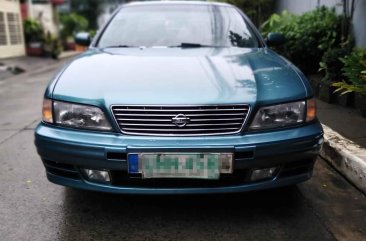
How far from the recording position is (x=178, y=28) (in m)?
3.76

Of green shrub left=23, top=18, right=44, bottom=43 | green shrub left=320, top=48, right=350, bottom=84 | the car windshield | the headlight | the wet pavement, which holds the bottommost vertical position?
green shrub left=23, top=18, right=44, bottom=43

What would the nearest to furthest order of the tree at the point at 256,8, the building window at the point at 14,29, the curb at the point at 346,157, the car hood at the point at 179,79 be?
the car hood at the point at 179,79, the curb at the point at 346,157, the tree at the point at 256,8, the building window at the point at 14,29

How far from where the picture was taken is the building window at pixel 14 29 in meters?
18.8

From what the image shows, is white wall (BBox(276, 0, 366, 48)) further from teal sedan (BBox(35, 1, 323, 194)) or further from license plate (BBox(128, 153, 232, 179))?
license plate (BBox(128, 153, 232, 179))

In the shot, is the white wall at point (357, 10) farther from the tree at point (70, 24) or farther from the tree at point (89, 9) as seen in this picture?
the tree at point (89, 9)

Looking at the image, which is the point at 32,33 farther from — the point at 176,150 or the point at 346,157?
the point at 176,150

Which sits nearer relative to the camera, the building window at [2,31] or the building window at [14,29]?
the building window at [2,31]

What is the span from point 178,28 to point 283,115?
5.20 feet

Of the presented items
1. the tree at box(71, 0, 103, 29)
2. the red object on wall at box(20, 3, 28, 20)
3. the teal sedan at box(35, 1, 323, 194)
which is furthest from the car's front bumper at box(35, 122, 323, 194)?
the tree at box(71, 0, 103, 29)

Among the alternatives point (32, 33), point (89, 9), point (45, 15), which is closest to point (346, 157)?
point (32, 33)

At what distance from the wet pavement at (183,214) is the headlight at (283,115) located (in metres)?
0.63

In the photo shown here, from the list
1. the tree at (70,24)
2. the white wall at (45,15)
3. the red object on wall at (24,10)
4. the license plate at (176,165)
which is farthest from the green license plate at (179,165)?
the tree at (70,24)

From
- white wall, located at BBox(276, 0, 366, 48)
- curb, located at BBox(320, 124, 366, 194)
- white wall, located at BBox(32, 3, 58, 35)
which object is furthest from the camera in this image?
white wall, located at BBox(32, 3, 58, 35)

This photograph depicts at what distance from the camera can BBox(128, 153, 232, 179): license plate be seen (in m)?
2.29
